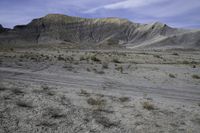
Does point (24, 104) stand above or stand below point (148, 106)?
above

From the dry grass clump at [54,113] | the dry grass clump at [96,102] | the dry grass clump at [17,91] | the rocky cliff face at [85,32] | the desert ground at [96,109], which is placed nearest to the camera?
the desert ground at [96,109]

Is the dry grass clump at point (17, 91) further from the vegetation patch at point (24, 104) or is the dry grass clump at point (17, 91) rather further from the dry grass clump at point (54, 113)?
the dry grass clump at point (54, 113)

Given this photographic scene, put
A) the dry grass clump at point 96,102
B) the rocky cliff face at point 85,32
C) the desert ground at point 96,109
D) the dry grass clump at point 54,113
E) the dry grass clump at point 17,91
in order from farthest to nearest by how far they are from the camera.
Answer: the rocky cliff face at point 85,32 < the dry grass clump at point 17,91 < the dry grass clump at point 96,102 < the dry grass clump at point 54,113 < the desert ground at point 96,109

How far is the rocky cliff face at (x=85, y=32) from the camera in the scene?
129 meters

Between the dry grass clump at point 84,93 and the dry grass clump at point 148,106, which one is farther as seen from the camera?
the dry grass clump at point 84,93

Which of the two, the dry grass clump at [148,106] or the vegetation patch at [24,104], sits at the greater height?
the vegetation patch at [24,104]

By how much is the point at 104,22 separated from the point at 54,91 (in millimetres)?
143947

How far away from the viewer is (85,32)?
148 m

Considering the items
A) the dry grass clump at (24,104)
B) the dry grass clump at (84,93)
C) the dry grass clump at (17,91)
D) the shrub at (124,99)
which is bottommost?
the shrub at (124,99)

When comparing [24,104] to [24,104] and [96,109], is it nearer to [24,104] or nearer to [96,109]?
[24,104]

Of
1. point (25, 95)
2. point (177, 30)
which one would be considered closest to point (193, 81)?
point (25, 95)

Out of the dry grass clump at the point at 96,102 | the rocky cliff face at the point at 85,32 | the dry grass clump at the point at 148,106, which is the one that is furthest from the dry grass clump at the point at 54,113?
the rocky cliff face at the point at 85,32

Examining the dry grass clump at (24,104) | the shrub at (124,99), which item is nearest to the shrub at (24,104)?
the dry grass clump at (24,104)

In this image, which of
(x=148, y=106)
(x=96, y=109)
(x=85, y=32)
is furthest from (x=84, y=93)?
(x=85, y=32)
